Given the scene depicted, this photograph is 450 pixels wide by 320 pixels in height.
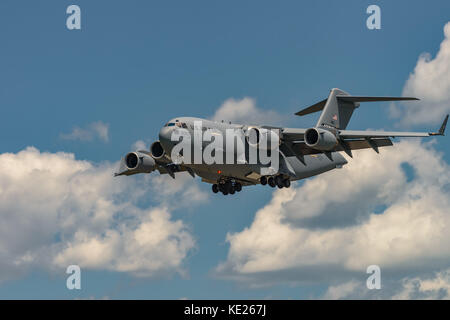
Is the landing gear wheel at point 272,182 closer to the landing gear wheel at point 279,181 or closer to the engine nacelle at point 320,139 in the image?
the landing gear wheel at point 279,181

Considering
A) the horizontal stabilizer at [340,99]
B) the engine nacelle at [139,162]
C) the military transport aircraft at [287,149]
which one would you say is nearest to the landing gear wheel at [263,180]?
the military transport aircraft at [287,149]

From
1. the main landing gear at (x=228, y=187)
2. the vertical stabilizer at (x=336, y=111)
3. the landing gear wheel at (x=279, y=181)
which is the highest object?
the vertical stabilizer at (x=336, y=111)

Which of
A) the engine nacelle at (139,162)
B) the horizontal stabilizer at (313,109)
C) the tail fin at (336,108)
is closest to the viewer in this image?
the engine nacelle at (139,162)

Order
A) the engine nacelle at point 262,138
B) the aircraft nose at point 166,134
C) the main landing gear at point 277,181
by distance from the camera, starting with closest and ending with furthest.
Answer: the aircraft nose at point 166,134 → the engine nacelle at point 262,138 → the main landing gear at point 277,181

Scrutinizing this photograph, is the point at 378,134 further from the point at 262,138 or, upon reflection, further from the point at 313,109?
the point at 313,109

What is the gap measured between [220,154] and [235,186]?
502 cm

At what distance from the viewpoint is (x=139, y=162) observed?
39531 mm

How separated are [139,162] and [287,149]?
8.40 meters

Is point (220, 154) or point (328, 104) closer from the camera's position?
point (220, 154)

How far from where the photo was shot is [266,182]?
38875mm

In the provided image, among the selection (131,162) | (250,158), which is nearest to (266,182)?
(250,158)

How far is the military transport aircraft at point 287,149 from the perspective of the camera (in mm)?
35438

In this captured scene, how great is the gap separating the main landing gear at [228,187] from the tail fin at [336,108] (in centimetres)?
612
